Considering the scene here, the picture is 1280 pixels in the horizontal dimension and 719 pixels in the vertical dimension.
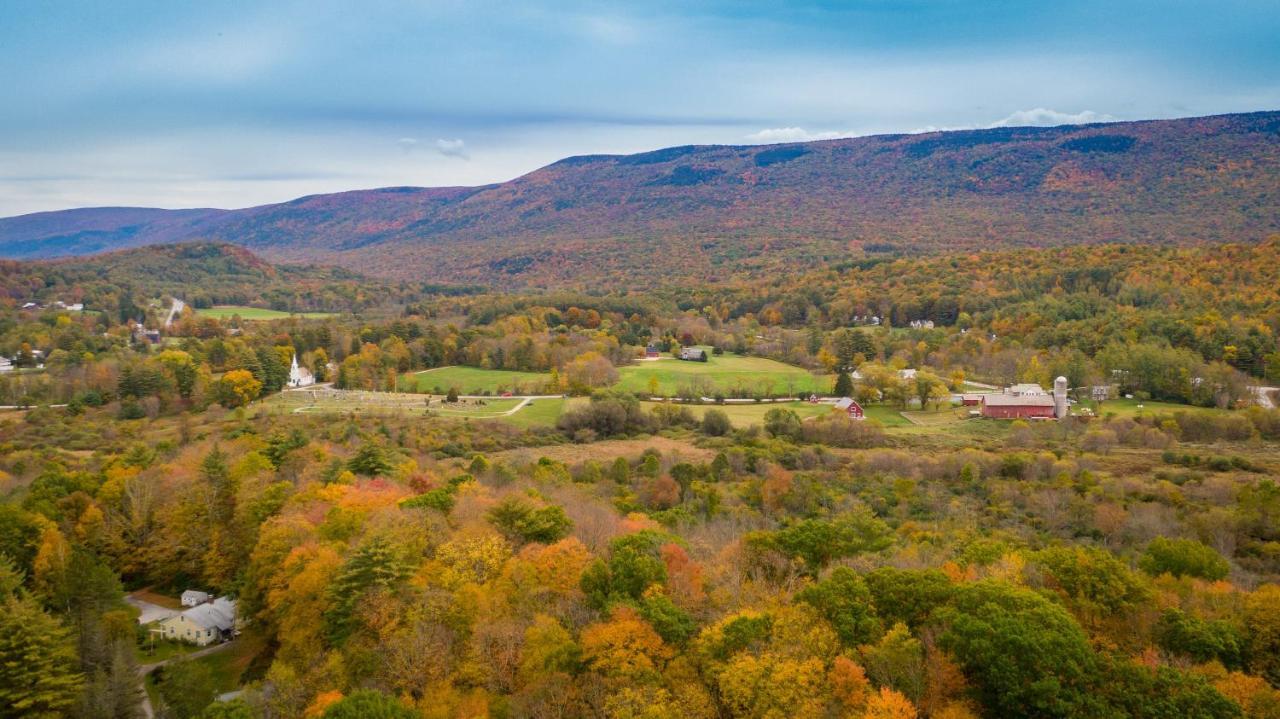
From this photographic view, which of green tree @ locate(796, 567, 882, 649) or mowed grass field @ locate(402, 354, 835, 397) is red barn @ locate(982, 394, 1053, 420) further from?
green tree @ locate(796, 567, 882, 649)

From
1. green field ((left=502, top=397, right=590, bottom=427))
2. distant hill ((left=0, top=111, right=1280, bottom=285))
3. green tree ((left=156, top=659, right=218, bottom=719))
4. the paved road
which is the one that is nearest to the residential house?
green field ((left=502, top=397, right=590, bottom=427))

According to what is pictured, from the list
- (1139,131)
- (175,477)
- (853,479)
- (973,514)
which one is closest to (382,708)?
(175,477)

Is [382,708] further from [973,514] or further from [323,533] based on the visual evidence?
[973,514]

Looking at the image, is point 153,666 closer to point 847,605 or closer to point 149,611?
point 149,611

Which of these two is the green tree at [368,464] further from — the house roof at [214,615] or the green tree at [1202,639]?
the green tree at [1202,639]

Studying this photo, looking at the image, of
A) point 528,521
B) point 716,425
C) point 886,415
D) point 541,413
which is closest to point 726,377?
point 886,415

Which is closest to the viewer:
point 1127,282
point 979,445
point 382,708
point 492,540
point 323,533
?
point 382,708

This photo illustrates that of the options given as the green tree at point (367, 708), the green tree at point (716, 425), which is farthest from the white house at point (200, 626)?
the green tree at point (716, 425)
